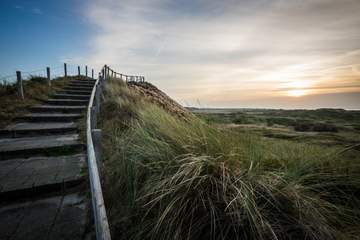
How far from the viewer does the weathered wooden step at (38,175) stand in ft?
8.43

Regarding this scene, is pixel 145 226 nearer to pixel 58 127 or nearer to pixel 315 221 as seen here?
pixel 315 221

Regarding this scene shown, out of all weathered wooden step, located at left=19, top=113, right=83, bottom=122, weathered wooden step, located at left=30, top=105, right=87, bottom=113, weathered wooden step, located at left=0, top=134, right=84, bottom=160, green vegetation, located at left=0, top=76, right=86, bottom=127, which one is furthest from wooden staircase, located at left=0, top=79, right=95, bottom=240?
weathered wooden step, located at left=30, top=105, right=87, bottom=113

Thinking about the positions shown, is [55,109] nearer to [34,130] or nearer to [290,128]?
[34,130]

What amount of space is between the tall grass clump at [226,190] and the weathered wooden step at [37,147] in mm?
1776

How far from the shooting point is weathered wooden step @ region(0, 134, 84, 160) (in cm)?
378

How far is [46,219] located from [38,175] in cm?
108

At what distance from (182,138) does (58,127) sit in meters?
4.36

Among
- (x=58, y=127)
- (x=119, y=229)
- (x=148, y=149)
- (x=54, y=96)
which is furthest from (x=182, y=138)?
(x=54, y=96)

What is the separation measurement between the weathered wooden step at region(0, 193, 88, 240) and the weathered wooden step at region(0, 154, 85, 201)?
0.15 metres

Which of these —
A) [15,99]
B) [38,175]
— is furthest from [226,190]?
[15,99]

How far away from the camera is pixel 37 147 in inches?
156

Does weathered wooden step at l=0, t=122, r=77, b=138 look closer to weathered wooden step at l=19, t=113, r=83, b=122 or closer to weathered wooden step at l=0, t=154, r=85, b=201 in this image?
weathered wooden step at l=19, t=113, r=83, b=122

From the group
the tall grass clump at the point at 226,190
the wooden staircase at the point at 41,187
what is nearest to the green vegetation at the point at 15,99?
the wooden staircase at the point at 41,187

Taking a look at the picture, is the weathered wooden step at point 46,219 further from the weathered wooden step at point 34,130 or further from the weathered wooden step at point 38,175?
the weathered wooden step at point 34,130
